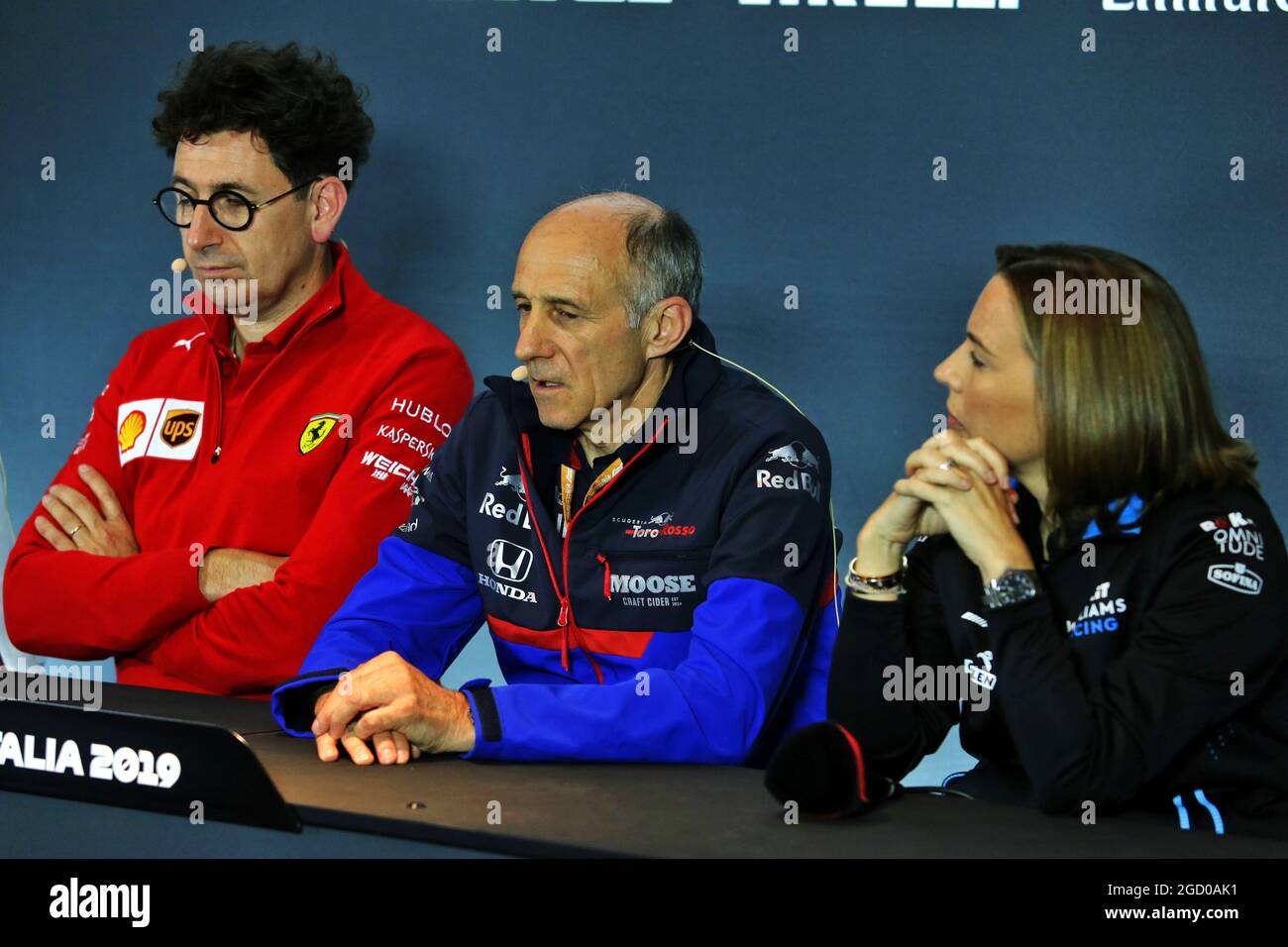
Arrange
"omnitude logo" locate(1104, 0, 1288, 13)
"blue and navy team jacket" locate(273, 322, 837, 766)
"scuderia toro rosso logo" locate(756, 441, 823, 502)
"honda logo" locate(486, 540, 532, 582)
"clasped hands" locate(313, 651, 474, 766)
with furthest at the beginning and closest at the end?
1. "omnitude logo" locate(1104, 0, 1288, 13)
2. "honda logo" locate(486, 540, 532, 582)
3. "scuderia toro rosso logo" locate(756, 441, 823, 502)
4. "blue and navy team jacket" locate(273, 322, 837, 766)
5. "clasped hands" locate(313, 651, 474, 766)

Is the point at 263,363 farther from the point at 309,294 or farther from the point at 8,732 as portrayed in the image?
the point at 8,732

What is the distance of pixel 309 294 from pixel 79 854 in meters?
1.39

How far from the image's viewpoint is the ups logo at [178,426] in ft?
9.17

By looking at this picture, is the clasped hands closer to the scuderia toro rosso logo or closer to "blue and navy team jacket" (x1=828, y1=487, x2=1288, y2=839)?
the scuderia toro rosso logo

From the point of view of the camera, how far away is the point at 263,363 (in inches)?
111

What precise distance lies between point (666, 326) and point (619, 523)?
0.33 meters

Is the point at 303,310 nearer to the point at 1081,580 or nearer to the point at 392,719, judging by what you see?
the point at 392,719

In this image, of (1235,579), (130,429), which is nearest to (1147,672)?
(1235,579)

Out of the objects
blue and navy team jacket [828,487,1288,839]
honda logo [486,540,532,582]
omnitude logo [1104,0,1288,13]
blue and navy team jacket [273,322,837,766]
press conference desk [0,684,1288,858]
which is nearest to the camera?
press conference desk [0,684,1288,858]

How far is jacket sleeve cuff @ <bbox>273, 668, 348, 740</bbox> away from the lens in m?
1.99

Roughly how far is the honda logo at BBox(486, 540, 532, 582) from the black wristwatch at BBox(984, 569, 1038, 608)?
2.45ft

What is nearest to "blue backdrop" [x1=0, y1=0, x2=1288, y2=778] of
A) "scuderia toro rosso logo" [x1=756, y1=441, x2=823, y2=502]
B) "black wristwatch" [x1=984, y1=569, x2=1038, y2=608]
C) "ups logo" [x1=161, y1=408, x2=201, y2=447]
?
"ups logo" [x1=161, y1=408, x2=201, y2=447]

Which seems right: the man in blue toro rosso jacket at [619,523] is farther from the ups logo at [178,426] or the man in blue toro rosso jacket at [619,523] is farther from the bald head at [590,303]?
the ups logo at [178,426]

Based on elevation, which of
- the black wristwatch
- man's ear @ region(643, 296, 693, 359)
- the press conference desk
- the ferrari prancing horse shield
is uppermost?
man's ear @ region(643, 296, 693, 359)
